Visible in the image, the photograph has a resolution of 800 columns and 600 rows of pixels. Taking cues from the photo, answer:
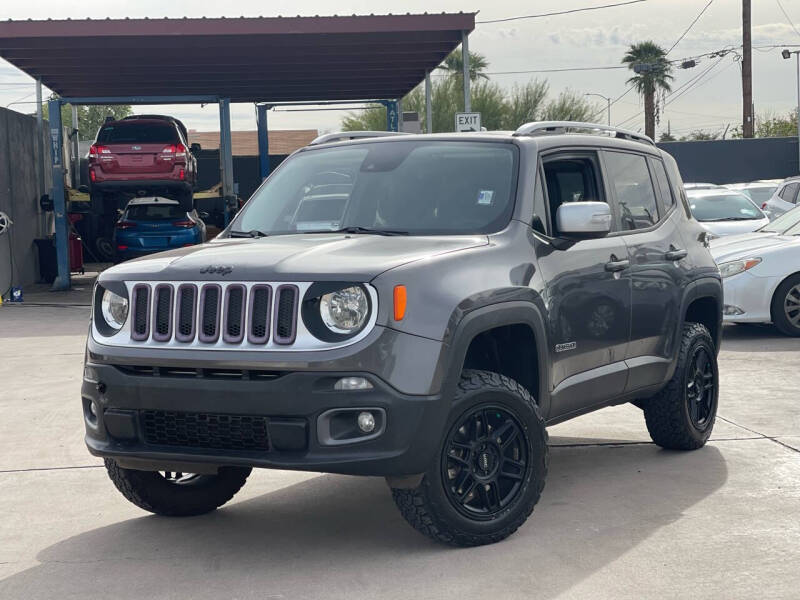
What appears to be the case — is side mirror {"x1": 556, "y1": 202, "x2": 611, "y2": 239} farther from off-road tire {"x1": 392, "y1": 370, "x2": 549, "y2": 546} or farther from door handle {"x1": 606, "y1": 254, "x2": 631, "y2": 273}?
off-road tire {"x1": 392, "y1": 370, "x2": 549, "y2": 546}

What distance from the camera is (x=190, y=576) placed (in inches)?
199

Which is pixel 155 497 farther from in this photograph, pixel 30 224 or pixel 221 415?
pixel 30 224

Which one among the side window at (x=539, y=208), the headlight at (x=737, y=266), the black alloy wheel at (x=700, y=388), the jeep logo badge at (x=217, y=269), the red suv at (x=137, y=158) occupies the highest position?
the red suv at (x=137, y=158)

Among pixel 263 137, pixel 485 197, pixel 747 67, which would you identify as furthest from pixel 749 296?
pixel 747 67

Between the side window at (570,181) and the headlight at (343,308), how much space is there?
59.8 inches

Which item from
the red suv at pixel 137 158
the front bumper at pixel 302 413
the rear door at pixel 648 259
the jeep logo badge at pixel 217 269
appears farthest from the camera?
the red suv at pixel 137 158

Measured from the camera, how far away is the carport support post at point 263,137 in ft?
101

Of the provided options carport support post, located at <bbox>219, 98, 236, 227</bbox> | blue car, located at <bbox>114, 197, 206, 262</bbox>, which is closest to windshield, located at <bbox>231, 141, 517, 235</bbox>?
blue car, located at <bbox>114, 197, 206, 262</bbox>

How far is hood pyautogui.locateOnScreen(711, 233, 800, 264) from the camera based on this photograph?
12945mm

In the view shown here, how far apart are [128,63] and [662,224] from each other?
1936cm

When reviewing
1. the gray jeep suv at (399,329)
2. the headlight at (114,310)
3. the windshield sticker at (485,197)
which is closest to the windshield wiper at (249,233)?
the gray jeep suv at (399,329)

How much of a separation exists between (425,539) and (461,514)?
0.40 metres

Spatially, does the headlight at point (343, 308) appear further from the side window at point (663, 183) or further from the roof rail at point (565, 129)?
the side window at point (663, 183)

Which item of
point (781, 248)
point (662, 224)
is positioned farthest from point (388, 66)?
point (662, 224)
